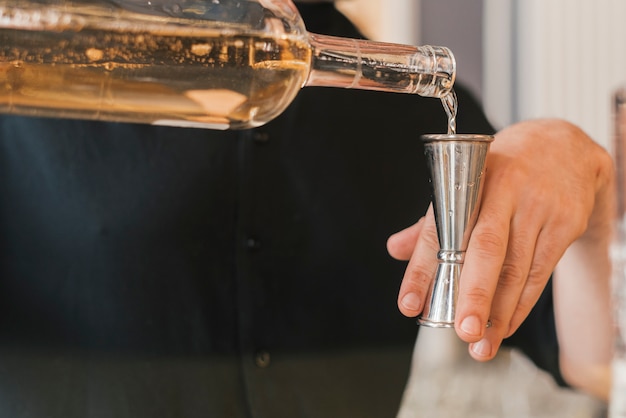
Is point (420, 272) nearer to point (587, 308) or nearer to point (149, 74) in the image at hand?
point (149, 74)

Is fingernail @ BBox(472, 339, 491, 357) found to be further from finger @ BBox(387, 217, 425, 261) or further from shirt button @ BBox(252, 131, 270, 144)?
shirt button @ BBox(252, 131, 270, 144)

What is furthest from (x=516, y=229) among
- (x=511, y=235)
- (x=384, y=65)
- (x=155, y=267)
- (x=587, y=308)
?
(x=155, y=267)

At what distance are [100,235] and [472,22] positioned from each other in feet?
5.45

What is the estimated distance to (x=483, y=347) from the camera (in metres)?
0.40

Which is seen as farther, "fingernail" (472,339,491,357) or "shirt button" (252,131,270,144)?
"shirt button" (252,131,270,144)

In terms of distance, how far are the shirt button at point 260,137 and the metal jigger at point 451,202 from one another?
49 cm

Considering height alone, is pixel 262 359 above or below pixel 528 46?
below

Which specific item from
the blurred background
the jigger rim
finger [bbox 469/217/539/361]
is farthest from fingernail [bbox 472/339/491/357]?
the blurred background

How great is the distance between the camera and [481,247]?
1.27 ft

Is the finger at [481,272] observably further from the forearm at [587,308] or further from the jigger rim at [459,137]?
the forearm at [587,308]

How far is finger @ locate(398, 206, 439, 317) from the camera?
399 mm

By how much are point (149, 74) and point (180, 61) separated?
0.05 feet

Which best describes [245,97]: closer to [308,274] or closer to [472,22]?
[308,274]

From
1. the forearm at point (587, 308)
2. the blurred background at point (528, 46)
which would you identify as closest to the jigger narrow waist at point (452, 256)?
the forearm at point (587, 308)
